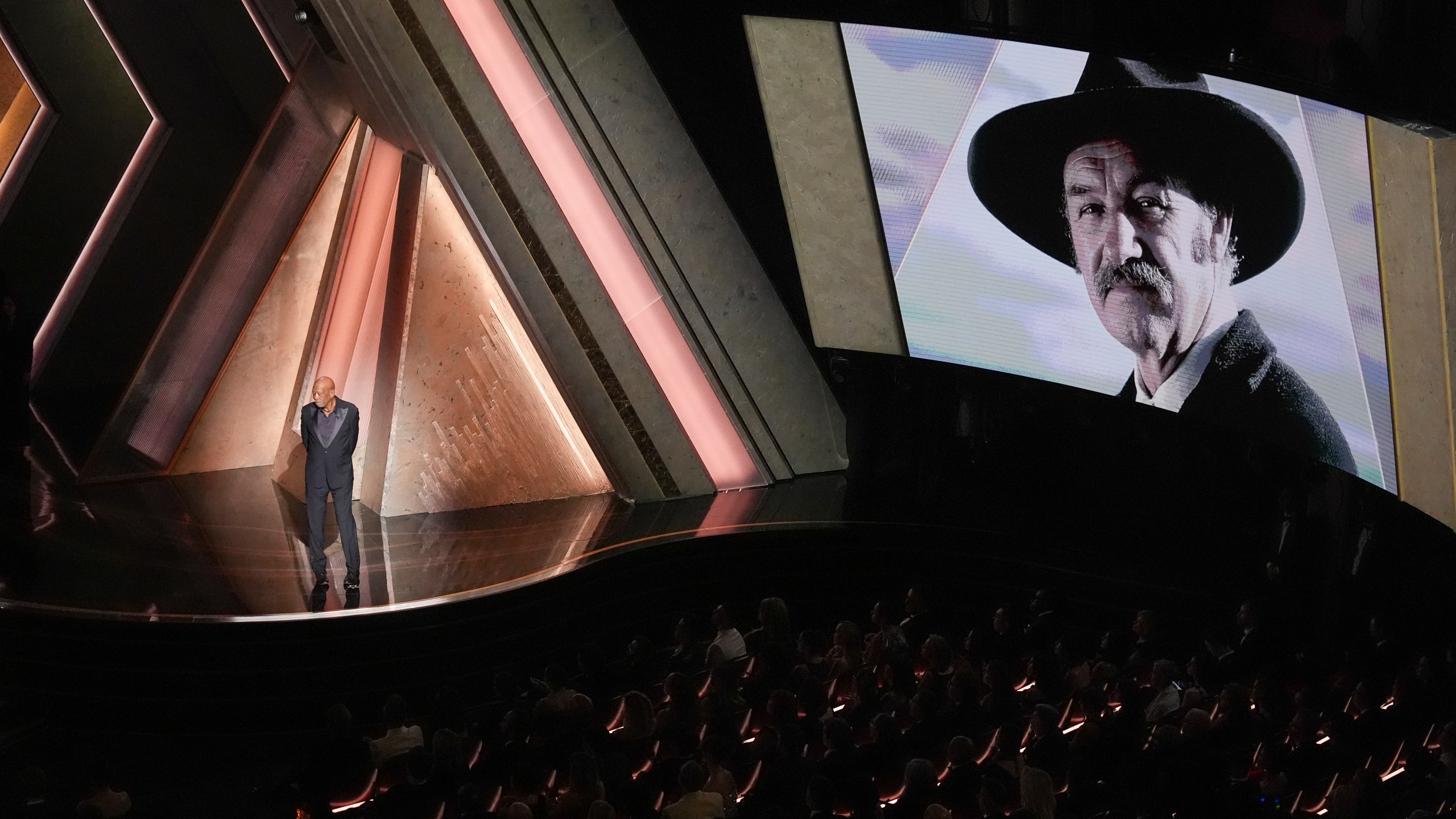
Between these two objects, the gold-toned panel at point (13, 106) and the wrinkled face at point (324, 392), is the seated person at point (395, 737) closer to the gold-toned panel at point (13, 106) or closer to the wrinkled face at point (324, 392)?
the wrinkled face at point (324, 392)

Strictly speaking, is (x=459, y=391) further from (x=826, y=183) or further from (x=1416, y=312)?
(x=1416, y=312)

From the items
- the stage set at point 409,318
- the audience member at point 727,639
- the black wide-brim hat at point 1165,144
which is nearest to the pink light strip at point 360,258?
the stage set at point 409,318

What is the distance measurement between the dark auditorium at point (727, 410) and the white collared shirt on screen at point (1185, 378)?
0.02m

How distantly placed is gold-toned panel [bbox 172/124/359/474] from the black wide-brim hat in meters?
4.03

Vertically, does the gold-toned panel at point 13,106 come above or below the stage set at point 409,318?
above

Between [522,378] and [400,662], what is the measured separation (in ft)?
7.66

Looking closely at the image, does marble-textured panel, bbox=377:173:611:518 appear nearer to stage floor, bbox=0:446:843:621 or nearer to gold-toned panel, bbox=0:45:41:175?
stage floor, bbox=0:446:843:621

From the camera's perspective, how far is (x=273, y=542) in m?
5.67

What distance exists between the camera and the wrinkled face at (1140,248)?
4559mm

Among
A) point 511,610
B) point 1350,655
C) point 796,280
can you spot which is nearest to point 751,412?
point 796,280

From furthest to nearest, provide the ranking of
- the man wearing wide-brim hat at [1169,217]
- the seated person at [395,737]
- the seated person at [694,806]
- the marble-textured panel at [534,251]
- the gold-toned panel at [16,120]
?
1. the gold-toned panel at [16,120]
2. the marble-textured panel at [534,251]
3. the man wearing wide-brim hat at [1169,217]
4. the seated person at [395,737]
5. the seated person at [694,806]

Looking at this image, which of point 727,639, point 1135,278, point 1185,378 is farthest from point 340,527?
point 1185,378

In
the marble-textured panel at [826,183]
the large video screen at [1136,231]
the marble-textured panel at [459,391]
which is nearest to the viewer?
the large video screen at [1136,231]

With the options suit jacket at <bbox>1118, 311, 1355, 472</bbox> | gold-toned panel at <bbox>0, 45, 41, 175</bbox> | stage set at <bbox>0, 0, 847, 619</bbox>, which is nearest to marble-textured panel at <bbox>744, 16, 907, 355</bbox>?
stage set at <bbox>0, 0, 847, 619</bbox>
